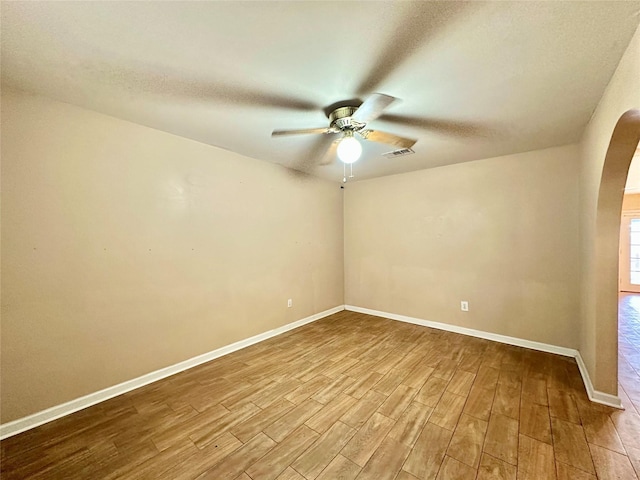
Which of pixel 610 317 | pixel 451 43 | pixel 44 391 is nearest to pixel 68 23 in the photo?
pixel 451 43

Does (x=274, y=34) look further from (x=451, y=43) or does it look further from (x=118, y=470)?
(x=118, y=470)

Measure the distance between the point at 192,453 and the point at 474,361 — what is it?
2.75 meters

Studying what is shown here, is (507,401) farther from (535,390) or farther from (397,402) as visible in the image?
(397,402)

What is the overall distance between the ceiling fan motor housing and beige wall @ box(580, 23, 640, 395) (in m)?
1.58

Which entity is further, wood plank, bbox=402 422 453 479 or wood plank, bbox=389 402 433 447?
wood plank, bbox=389 402 433 447

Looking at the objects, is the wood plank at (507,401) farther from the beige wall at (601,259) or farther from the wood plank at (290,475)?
the wood plank at (290,475)

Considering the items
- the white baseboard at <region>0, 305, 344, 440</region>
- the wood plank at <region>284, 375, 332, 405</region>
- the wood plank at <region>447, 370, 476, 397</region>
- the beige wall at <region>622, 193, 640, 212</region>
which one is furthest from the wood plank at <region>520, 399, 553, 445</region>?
the beige wall at <region>622, 193, 640, 212</region>

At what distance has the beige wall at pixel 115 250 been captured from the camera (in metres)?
1.79

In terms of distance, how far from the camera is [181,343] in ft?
8.59

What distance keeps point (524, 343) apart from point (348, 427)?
2.66 meters

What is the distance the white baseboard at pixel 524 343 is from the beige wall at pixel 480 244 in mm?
A: 71

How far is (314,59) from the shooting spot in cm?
144

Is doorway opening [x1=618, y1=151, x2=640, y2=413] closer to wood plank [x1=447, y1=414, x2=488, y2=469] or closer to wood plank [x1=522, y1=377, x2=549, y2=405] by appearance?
wood plank [x1=522, y1=377, x2=549, y2=405]

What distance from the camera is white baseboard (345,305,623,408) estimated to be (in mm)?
2006
